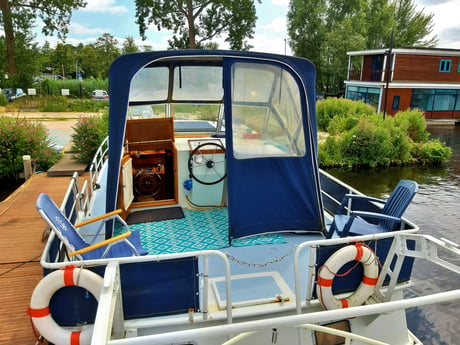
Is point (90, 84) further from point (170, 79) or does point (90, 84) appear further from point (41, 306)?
point (41, 306)

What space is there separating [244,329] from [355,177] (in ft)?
44.6

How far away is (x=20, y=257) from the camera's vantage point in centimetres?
588

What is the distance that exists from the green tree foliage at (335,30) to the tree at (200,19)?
9.97m

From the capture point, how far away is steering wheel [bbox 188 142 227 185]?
587 centimetres

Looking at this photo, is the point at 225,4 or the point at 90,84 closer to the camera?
the point at 225,4

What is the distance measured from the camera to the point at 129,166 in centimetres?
561

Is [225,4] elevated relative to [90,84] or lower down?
elevated

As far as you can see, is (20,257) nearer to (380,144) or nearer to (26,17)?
(380,144)

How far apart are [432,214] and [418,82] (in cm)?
1865

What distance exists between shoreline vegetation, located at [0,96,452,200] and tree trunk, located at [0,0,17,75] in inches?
315

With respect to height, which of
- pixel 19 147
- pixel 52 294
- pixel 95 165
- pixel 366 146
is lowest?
pixel 366 146

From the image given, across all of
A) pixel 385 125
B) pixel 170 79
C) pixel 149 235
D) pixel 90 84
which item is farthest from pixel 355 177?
pixel 90 84

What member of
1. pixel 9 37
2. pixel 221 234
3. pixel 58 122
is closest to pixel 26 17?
pixel 9 37

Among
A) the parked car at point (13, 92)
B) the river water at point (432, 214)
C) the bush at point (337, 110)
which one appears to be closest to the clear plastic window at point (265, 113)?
the river water at point (432, 214)
